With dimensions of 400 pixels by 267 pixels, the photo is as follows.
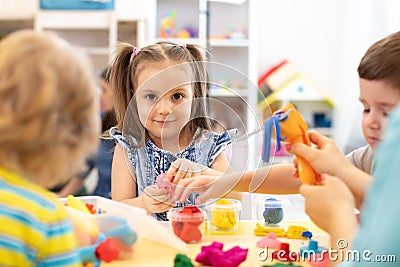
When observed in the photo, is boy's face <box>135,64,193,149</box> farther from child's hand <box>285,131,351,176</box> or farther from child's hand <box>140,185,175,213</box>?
child's hand <box>285,131,351,176</box>

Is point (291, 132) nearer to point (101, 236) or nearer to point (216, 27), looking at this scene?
point (101, 236)

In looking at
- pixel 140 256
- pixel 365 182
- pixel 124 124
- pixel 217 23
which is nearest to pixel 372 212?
pixel 365 182

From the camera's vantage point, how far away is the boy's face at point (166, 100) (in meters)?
1.07

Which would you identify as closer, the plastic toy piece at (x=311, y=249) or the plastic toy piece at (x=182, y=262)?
the plastic toy piece at (x=182, y=262)

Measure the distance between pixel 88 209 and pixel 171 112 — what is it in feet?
0.79

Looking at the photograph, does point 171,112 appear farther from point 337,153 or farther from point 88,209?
point 337,153

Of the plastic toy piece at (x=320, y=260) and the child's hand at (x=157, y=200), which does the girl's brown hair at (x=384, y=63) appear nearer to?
the plastic toy piece at (x=320, y=260)

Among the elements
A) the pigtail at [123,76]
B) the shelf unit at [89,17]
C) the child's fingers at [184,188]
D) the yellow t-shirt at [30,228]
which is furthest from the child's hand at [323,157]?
the shelf unit at [89,17]

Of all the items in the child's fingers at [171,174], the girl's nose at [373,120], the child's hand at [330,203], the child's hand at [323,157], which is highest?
the girl's nose at [373,120]

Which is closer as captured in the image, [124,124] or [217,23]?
[124,124]

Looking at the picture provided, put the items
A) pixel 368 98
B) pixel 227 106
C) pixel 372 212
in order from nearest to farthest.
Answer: pixel 372 212 → pixel 368 98 → pixel 227 106

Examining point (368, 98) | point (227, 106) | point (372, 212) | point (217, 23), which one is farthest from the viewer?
point (217, 23)

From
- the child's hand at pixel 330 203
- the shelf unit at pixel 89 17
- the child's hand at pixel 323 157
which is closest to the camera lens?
the child's hand at pixel 330 203

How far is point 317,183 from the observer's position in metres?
0.80
